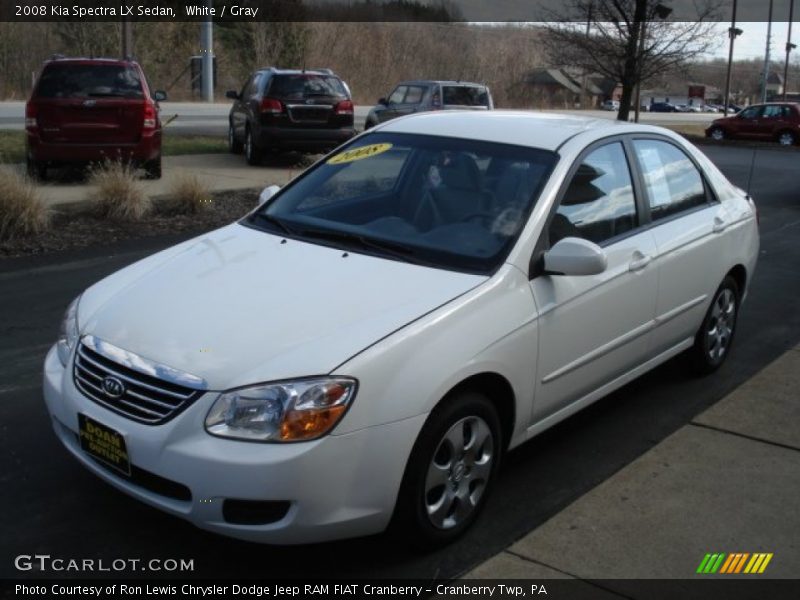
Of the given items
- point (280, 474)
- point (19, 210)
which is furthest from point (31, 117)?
point (280, 474)

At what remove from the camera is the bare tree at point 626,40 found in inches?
925

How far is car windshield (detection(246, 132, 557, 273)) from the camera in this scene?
4121mm

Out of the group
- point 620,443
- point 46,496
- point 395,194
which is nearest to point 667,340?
point 620,443

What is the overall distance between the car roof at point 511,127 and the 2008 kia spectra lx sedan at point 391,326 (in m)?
0.02

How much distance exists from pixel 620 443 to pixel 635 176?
140cm

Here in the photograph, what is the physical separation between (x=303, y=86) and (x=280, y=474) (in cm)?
1365

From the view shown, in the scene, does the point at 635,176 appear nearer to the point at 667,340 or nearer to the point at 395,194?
the point at 667,340

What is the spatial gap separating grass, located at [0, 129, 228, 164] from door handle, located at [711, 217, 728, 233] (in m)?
12.8

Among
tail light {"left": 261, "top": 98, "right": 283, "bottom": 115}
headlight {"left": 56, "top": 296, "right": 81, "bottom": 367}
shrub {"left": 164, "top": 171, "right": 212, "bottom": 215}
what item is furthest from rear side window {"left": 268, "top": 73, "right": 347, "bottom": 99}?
headlight {"left": 56, "top": 296, "right": 81, "bottom": 367}

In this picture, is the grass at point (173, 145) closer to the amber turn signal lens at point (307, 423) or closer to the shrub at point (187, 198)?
the shrub at point (187, 198)

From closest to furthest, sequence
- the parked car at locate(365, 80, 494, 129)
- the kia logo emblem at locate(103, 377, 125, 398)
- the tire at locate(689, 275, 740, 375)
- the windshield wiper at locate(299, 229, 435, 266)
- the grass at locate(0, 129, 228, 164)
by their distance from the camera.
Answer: the kia logo emblem at locate(103, 377, 125, 398)
the windshield wiper at locate(299, 229, 435, 266)
the tire at locate(689, 275, 740, 375)
the grass at locate(0, 129, 228, 164)
the parked car at locate(365, 80, 494, 129)

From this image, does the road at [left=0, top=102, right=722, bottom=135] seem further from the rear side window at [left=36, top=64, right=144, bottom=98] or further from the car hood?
the car hood

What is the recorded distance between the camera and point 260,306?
3.64 meters

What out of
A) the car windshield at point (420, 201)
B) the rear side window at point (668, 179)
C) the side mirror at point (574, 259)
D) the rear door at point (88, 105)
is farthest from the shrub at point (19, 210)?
the side mirror at point (574, 259)
